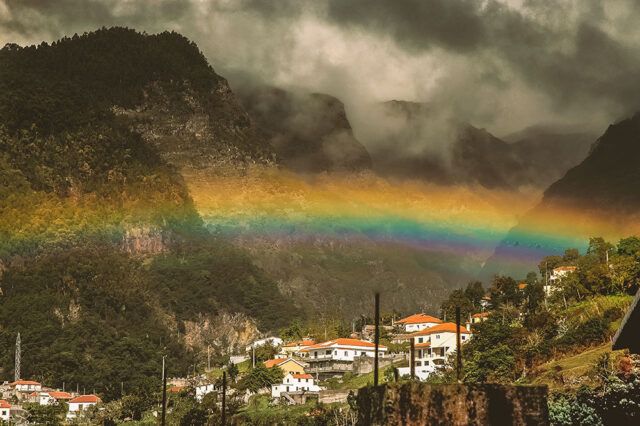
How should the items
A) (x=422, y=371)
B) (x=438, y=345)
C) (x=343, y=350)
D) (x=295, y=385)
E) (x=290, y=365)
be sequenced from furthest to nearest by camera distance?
(x=343, y=350) → (x=290, y=365) → (x=295, y=385) → (x=438, y=345) → (x=422, y=371)

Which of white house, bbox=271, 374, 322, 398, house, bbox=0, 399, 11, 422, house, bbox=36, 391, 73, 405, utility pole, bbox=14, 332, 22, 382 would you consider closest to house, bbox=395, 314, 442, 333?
white house, bbox=271, 374, 322, 398

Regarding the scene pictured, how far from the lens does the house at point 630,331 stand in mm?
14133

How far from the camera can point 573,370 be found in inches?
2055

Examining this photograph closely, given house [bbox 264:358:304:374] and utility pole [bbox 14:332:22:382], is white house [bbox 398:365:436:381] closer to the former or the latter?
house [bbox 264:358:304:374]

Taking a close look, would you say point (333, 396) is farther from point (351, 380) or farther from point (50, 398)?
point (50, 398)

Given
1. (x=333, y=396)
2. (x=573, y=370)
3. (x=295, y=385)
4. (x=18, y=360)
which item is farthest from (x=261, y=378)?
(x=18, y=360)

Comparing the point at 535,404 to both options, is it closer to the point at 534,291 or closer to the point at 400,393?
the point at 400,393

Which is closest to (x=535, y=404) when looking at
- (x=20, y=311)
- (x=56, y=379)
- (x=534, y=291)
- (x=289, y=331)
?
(x=534, y=291)

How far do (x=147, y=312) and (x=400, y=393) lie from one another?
609 feet

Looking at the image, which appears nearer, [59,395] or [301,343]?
[59,395]

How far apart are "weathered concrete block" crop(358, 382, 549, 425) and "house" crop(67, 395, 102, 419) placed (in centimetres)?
10438

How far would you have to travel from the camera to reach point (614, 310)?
67000 millimetres

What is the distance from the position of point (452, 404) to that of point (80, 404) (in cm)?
11127

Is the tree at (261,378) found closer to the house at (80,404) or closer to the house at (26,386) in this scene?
the house at (80,404)
